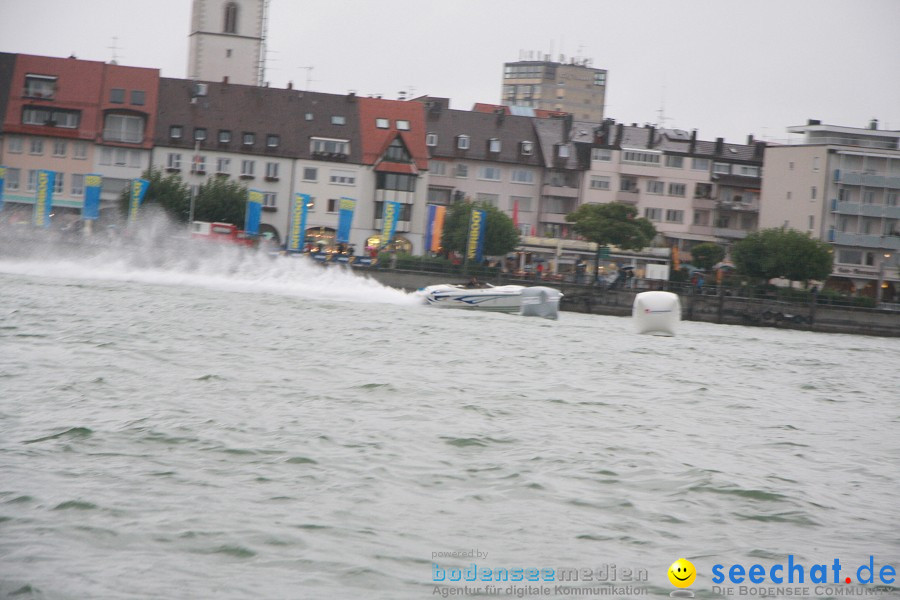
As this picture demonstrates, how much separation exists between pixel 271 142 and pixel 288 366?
198 ft

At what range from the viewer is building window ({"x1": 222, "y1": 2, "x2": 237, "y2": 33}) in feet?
307

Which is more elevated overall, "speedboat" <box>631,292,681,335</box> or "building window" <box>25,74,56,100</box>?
"building window" <box>25,74,56,100</box>

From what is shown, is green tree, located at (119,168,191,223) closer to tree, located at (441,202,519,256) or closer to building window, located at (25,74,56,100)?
building window, located at (25,74,56,100)

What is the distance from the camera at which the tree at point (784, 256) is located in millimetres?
74438

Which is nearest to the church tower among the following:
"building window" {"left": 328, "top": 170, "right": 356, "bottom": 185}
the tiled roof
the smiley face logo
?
the tiled roof

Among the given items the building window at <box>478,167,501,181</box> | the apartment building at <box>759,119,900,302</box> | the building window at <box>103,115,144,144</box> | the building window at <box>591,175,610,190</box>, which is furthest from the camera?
the building window at <box>591,175,610,190</box>

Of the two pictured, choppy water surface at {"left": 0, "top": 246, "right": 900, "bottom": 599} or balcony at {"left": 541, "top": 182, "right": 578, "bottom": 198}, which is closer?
choppy water surface at {"left": 0, "top": 246, "right": 900, "bottom": 599}

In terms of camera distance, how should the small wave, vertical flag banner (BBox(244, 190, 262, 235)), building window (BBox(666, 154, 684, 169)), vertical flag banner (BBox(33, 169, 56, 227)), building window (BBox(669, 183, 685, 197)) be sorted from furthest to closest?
building window (BBox(666, 154, 684, 169)), building window (BBox(669, 183, 685, 197)), vertical flag banner (BBox(33, 169, 56, 227)), vertical flag banner (BBox(244, 190, 262, 235)), the small wave

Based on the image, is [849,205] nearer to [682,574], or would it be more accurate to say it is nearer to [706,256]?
[706,256]

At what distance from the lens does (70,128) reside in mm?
77062

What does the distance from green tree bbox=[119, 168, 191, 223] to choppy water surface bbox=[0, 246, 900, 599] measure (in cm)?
4420

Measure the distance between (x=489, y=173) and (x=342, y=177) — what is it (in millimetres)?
13218

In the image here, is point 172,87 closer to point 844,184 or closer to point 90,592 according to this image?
Result: point 844,184

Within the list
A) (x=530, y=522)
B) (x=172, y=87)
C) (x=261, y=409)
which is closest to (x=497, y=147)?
(x=172, y=87)
